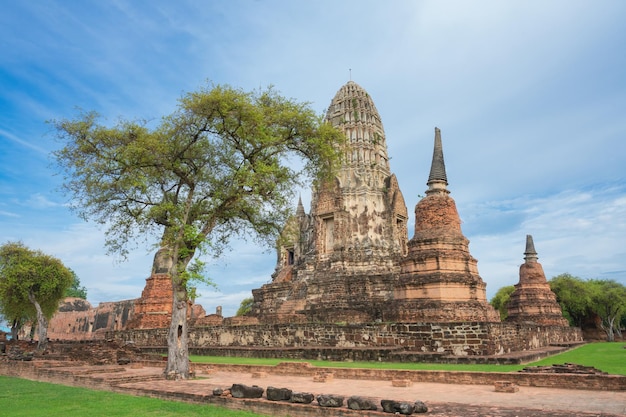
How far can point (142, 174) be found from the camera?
14852 millimetres

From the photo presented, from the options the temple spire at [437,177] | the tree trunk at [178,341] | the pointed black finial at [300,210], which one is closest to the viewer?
the tree trunk at [178,341]

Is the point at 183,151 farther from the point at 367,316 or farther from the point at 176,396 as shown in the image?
the point at 367,316

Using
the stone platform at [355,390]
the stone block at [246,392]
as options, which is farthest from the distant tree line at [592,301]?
the stone block at [246,392]

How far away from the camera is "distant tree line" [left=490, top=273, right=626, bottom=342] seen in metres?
42.9

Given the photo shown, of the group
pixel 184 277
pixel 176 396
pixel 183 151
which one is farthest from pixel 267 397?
pixel 183 151

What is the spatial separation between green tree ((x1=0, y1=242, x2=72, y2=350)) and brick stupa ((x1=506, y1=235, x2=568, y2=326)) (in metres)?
28.2

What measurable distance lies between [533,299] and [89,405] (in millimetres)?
29059

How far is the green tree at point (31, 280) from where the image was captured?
1060 inches

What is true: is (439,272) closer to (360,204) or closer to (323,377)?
(323,377)

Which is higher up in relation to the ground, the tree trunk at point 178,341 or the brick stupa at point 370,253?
the brick stupa at point 370,253

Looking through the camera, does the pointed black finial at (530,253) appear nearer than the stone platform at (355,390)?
No

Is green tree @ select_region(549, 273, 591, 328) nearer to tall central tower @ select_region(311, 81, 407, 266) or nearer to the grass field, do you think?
tall central tower @ select_region(311, 81, 407, 266)

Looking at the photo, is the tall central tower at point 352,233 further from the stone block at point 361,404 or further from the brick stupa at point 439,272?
the stone block at point 361,404

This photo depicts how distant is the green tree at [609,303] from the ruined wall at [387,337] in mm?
19441
